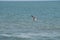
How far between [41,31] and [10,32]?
8.21 ft

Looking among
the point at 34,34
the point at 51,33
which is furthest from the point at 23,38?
the point at 51,33

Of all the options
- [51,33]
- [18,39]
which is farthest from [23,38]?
[51,33]

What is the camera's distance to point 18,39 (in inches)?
634

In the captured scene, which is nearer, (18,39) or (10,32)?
(18,39)

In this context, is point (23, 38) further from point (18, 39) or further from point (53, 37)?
point (53, 37)

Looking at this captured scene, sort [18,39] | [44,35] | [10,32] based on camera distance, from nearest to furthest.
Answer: [18,39]
[44,35]
[10,32]

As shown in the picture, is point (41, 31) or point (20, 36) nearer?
point (20, 36)

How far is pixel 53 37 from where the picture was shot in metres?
16.7

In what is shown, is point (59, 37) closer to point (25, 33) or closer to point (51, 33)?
point (51, 33)

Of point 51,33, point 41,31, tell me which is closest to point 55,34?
point 51,33

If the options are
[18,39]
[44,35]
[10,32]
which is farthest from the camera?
[10,32]

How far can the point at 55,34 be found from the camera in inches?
696

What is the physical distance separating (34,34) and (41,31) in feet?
4.43

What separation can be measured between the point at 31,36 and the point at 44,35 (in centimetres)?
104
